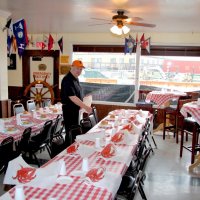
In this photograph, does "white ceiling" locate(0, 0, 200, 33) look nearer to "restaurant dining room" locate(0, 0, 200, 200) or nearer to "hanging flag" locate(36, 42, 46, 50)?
"restaurant dining room" locate(0, 0, 200, 200)

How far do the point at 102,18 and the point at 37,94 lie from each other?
389 centimetres

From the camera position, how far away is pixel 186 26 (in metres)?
6.01

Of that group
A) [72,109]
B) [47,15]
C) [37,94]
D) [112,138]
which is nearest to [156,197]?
[112,138]

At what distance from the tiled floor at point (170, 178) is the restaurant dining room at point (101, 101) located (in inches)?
0.6

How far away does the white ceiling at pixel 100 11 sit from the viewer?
161 inches

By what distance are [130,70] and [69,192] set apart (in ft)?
20.4

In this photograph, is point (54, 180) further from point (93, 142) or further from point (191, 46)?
point (191, 46)

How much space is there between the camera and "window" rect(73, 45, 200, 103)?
7270 mm

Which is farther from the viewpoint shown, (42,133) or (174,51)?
(174,51)

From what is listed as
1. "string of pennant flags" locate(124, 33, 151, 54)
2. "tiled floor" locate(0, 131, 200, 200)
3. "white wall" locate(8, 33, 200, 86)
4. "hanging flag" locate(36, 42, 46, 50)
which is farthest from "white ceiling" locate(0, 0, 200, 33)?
"tiled floor" locate(0, 131, 200, 200)

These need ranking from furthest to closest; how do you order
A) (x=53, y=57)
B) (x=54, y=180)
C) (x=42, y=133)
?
1. (x=53, y=57)
2. (x=42, y=133)
3. (x=54, y=180)

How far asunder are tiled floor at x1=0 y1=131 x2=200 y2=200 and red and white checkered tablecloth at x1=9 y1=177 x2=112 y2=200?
1.61 m

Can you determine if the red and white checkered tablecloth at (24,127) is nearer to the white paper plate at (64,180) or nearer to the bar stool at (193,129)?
the white paper plate at (64,180)

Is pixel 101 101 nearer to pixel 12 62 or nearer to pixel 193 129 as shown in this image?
pixel 12 62
